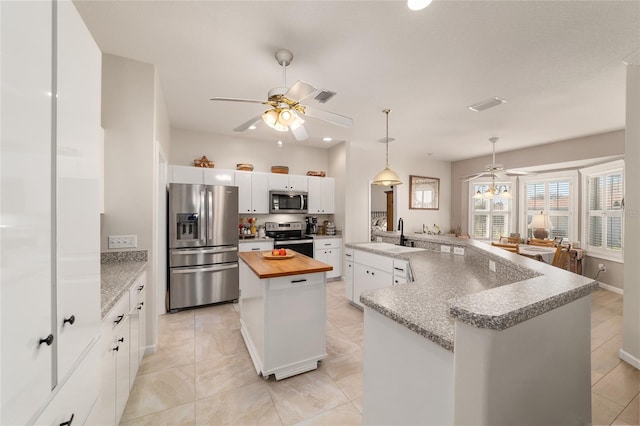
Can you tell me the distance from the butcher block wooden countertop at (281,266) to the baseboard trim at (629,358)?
2.87 m

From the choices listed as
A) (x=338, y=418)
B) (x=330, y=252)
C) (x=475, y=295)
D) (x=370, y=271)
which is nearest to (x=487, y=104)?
(x=370, y=271)

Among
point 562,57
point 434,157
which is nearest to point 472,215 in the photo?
point 434,157

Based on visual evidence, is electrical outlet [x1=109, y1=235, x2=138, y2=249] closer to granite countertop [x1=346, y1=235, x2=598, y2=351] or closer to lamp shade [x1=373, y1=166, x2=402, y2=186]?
granite countertop [x1=346, y1=235, x2=598, y2=351]

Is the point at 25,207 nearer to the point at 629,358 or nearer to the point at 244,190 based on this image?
the point at 244,190

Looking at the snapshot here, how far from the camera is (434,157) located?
6.31 meters

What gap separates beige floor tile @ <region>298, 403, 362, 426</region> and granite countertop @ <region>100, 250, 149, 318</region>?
1.40 m

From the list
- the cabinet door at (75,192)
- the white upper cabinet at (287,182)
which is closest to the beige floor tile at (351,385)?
the cabinet door at (75,192)

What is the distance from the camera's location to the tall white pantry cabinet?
0.60 m

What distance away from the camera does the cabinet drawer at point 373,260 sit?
3024 mm

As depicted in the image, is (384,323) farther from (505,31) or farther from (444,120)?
(444,120)

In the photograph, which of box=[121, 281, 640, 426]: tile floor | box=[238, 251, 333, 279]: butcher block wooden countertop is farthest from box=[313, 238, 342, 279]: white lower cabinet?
box=[238, 251, 333, 279]: butcher block wooden countertop

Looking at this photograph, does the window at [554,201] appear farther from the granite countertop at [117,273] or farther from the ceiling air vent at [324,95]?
the granite countertop at [117,273]

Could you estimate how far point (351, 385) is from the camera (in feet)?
6.79

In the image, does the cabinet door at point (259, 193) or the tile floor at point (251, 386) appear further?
the cabinet door at point (259, 193)
